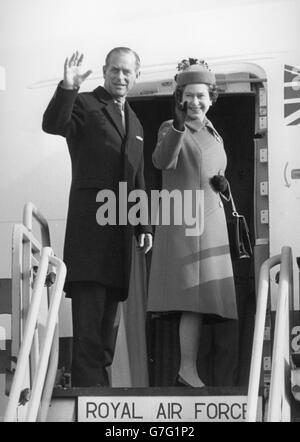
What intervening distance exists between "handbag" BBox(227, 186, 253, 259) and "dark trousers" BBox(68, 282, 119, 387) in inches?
22.7

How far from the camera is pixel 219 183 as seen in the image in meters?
6.77

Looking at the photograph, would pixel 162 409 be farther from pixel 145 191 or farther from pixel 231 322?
pixel 145 191

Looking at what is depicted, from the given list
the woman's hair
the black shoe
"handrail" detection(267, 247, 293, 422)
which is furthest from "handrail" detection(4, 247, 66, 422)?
the woman's hair

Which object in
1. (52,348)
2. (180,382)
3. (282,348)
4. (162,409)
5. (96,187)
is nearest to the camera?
(282,348)

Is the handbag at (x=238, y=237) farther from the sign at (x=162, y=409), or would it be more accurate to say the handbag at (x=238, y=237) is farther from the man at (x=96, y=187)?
the sign at (x=162, y=409)

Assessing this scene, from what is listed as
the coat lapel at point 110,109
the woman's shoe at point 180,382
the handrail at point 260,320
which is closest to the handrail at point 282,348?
the handrail at point 260,320

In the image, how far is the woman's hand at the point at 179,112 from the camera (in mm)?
6801

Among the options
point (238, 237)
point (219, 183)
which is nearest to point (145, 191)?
point (219, 183)

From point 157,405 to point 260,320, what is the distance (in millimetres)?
685

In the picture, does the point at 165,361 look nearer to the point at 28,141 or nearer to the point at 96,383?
the point at 96,383

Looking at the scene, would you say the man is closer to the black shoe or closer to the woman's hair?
the woman's hair

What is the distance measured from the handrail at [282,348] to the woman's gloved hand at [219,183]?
0.56 metres

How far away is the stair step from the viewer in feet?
20.9
